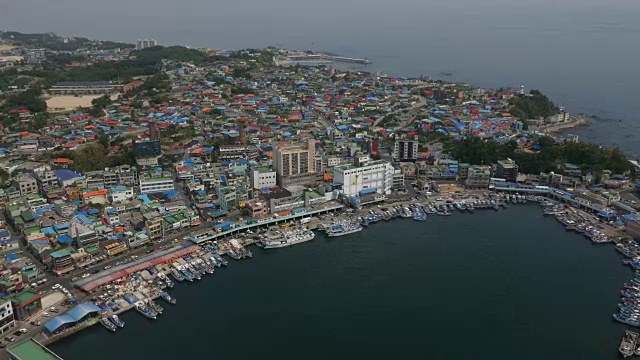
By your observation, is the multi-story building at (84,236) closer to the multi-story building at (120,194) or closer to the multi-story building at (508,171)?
the multi-story building at (120,194)

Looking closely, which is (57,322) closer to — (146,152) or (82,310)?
(82,310)

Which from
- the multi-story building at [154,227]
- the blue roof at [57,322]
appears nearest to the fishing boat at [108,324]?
the blue roof at [57,322]

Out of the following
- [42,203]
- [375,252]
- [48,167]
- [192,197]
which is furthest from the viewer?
[48,167]

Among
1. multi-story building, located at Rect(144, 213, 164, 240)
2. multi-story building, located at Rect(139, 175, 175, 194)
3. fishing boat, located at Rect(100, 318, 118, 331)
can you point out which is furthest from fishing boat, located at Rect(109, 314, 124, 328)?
multi-story building, located at Rect(139, 175, 175, 194)

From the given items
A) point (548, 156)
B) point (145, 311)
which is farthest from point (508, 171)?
point (145, 311)

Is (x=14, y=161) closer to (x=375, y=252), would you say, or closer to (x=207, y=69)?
(x=375, y=252)

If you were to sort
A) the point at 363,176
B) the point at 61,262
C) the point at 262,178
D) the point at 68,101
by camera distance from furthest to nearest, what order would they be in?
1. the point at 68,101
2. the point at 262,178
3. the point at 363,176
4. the point at 61,262

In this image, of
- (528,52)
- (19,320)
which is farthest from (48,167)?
(528,52)
